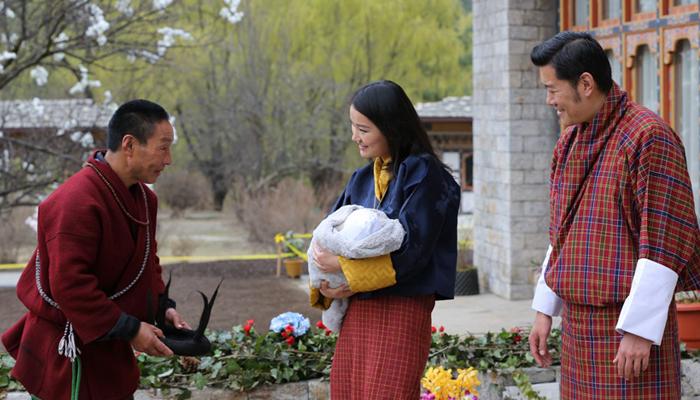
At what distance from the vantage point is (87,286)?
340 cm

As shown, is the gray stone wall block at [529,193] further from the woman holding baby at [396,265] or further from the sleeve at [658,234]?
the sleeve at [658,234]

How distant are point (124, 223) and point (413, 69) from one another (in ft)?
89.8

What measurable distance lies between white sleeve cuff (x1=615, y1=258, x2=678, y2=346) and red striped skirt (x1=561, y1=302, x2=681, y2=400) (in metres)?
0.13

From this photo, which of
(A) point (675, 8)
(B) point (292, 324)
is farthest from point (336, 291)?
(A) point (675, 8)

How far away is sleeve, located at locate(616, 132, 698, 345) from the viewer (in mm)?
3061

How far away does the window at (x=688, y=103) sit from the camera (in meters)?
8.29

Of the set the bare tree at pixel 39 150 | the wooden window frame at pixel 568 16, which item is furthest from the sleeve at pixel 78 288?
the bare tree at pixel 39 150

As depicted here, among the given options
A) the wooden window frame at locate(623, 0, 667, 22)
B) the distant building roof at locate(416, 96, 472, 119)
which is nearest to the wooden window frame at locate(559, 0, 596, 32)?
the wooden window frame at locate(623, 0, 667, 22)

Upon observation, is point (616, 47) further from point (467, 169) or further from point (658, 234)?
point (467, 169)

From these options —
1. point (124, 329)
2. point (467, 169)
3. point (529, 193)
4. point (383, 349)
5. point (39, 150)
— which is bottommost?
point (467, 169)

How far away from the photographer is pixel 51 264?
11.2ft

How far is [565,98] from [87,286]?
5.31ft

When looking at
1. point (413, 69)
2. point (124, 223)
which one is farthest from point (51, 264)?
point (413, 69)

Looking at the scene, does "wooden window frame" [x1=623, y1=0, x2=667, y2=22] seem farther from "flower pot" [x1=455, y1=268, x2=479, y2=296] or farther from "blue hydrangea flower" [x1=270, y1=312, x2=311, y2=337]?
"blue hydrangea flower" [x1=270, y1=312, x2=311, y2=337]
